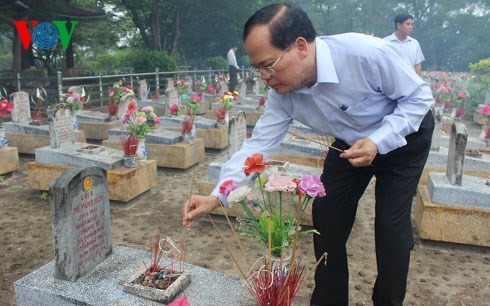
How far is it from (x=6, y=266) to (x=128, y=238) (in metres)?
1.08

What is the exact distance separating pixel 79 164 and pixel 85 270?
2.96m

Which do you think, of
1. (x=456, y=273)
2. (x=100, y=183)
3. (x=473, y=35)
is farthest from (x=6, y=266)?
(x=473, y=35)

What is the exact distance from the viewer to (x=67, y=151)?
554 cm

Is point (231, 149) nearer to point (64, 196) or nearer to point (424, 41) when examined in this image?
point (64, 196)

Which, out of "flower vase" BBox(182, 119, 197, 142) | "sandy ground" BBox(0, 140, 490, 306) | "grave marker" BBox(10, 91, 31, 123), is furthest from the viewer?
"grave marker" BBox(10, 91, 31, 123)

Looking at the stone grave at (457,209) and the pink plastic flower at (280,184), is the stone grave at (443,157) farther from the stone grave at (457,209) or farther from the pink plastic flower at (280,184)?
the pink plastic flower at (280,184)

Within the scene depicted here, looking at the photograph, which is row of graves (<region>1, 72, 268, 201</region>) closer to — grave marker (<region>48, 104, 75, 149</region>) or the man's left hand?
grave marker (<region>48, 104, 75, 149</region>)

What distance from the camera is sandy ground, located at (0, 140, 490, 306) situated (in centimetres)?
336

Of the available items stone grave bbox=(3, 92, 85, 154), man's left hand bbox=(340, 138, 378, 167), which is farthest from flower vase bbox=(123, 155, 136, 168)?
man's left hand bbox=(340, 138, 378, 167)

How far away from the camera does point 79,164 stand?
17.7 ft

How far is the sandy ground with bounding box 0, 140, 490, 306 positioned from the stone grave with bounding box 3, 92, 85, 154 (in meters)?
1.89

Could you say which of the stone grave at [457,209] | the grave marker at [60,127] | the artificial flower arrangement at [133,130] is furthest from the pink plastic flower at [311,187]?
the grave marker at [60,127]

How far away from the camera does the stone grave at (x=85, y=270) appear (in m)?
2.42

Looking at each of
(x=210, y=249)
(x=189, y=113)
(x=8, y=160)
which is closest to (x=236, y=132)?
(x=210, y=249)
